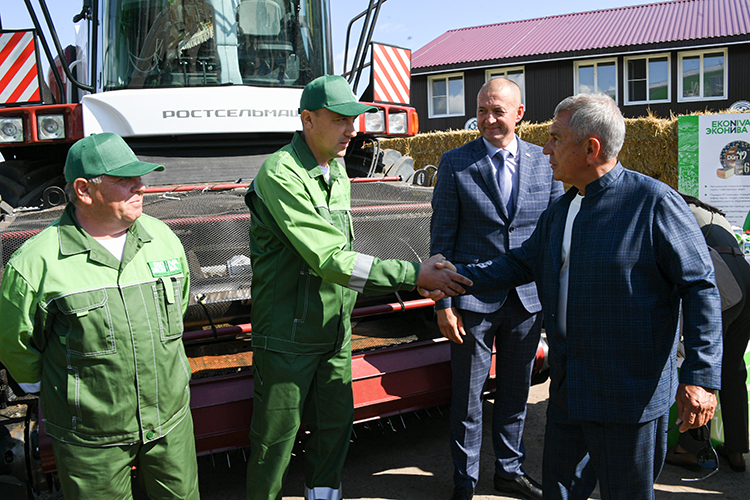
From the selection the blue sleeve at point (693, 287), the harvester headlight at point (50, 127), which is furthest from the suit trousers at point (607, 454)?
the harvester headlight at point (50, 127)

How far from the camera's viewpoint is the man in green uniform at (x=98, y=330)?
1998mm

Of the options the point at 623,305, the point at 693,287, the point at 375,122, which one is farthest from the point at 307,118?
the point at 375,122

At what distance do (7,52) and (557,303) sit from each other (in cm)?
393

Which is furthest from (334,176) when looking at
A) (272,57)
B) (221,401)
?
(272,57)

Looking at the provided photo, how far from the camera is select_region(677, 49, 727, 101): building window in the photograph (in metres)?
20.5

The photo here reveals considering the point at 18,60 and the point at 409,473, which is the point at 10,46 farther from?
the point at 409,473

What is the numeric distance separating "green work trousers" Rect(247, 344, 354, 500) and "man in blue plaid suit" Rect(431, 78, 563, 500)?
612mm

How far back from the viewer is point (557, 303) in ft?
7.39

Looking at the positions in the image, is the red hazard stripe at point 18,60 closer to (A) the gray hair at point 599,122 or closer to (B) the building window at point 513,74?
(A) the gray hair at point 599,122

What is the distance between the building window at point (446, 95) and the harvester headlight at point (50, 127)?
67.2ft

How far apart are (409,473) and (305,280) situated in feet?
5.00

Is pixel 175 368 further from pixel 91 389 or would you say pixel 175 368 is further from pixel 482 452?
pixel 482 452

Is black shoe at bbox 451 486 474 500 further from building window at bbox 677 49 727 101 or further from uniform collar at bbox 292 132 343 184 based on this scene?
building window at bbox 677 49 727 101

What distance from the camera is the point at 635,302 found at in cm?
201
